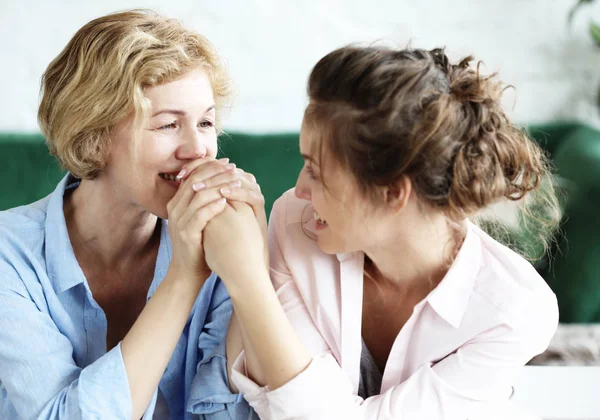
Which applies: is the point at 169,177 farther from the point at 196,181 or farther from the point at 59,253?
the point at 59,253

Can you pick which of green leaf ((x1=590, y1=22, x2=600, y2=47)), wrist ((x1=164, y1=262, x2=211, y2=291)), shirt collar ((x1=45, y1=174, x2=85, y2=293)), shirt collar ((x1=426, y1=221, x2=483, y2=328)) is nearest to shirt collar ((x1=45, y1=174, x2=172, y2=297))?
shirt collar ((x1=45, y1=174, x2=85, y2=293))

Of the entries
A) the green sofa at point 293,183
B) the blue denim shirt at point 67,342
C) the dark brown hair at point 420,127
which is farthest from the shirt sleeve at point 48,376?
the green sofa at point 293,183

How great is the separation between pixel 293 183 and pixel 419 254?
46.8 inches

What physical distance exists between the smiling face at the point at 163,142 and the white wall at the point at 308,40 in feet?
4.47

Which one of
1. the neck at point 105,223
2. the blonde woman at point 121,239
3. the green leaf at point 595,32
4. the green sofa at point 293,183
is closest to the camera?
the blonde woman at point 121,239

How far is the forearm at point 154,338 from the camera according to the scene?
1.31 metres

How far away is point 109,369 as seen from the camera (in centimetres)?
128

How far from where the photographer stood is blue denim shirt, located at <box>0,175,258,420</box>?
1283mm

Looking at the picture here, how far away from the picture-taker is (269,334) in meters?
1.23

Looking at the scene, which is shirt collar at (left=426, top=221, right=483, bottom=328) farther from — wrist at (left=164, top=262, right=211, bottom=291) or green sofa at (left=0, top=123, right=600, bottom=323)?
green sofa at (left=0, top=123, right=600, bottom=323)

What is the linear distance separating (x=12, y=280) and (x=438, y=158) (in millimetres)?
844

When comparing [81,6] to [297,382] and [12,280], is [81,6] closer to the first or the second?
[12,280]

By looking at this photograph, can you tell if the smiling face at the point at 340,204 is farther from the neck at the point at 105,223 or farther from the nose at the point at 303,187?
the neck at the point at 105,223

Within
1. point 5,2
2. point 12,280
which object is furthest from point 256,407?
point 5,2
